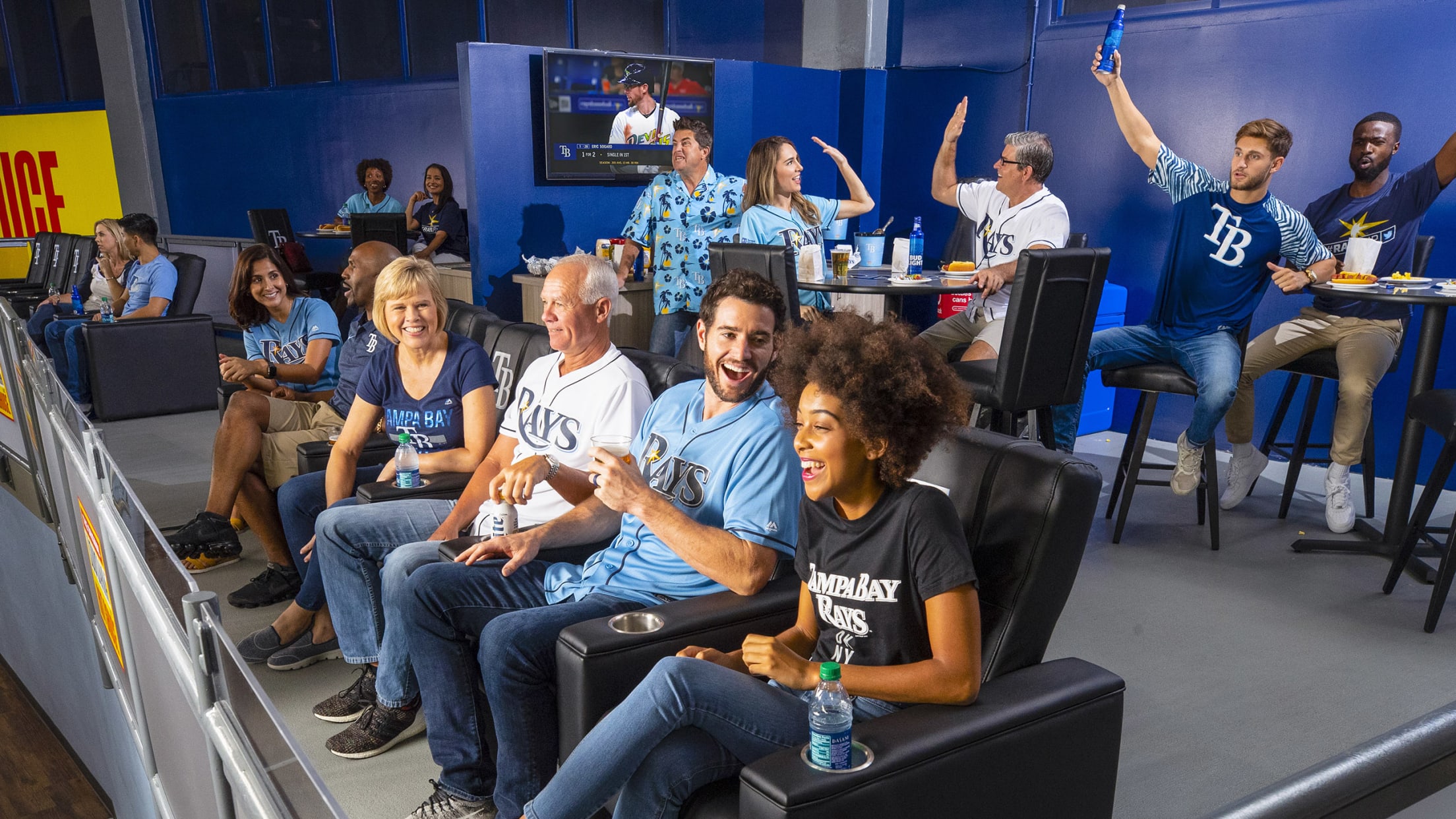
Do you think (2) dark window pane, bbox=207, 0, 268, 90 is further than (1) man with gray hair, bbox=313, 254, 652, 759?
Yes

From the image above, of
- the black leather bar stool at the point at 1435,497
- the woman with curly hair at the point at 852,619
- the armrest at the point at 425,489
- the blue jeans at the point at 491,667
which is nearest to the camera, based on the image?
the woman with curly hair at the point at 852,619

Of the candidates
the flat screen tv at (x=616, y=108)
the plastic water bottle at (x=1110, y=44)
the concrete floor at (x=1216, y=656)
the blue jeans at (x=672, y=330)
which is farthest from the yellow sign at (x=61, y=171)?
the plastic water bottle at (x=1110, y=44)

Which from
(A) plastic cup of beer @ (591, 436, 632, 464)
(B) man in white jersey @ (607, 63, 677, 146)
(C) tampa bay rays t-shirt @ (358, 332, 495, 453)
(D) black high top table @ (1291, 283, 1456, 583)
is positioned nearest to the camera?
(A) plastic cup of beer @ (591, 436, 632, 464)

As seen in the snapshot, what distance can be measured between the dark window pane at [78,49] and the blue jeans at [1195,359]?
1224 centimetres

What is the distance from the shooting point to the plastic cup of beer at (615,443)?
2445 millimetres

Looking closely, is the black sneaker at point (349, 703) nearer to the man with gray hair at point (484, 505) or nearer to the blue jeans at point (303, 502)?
the man with gray hair at point (484, 505)

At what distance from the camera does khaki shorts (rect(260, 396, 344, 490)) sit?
145 inches

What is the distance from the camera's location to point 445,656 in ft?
7.25

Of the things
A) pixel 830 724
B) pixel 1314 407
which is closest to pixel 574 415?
pixel 830 724


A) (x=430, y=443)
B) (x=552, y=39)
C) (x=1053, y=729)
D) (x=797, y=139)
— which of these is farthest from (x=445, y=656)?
(x=552, y=39)

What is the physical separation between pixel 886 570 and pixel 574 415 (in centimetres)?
116

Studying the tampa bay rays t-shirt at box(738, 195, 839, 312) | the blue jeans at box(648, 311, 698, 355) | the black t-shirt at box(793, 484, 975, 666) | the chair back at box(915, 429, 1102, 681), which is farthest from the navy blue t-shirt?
the black t-shirt at box(793, 484, 975, 666)

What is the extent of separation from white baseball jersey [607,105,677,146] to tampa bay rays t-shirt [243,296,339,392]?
242cm

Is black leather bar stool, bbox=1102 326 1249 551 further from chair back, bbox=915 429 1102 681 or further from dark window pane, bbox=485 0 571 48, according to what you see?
dark window pane, bbox=485 0 571 48
